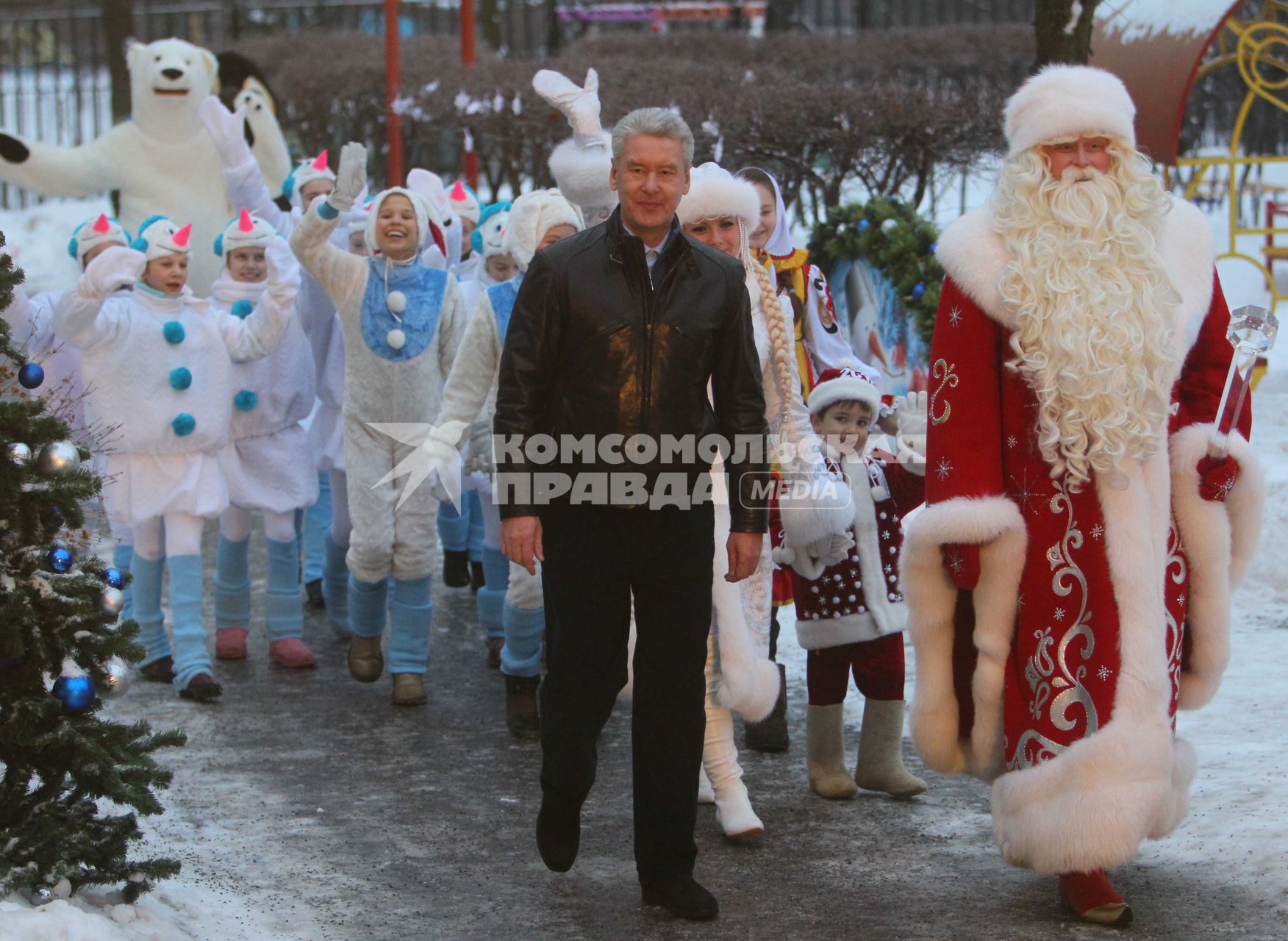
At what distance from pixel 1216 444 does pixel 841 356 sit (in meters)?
1.95

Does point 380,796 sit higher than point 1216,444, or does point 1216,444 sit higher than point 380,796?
point 1216,444

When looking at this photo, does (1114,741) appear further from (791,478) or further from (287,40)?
(287,40)

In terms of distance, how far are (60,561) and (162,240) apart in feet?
9.73

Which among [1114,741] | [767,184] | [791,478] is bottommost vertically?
[1114,741]

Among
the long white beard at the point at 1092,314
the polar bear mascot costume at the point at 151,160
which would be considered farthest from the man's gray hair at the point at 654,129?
the polar bear mascot costume at the point at 151,160

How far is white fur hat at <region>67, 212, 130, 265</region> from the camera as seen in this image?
6668 mm

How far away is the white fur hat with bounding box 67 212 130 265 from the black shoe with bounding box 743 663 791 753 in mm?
3006

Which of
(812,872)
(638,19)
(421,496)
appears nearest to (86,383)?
(421,496)

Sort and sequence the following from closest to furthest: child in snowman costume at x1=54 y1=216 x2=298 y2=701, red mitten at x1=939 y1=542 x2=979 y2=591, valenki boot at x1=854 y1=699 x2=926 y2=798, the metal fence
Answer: red mitten at x1=939 y1=542 x2=979 y2=591 < valenki boot at x1=854 y1=699 x2=926 y2=798 < child in snowman costume at x1=54 y1=216 x2=298 y2=701 < the metal fence

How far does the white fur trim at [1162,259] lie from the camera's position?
4.38 meters

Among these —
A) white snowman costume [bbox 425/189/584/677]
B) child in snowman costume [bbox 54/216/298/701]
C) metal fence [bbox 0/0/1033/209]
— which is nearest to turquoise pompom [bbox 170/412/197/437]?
child in snowman costume [bbox 54/216/298/701]

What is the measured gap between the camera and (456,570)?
8516mm

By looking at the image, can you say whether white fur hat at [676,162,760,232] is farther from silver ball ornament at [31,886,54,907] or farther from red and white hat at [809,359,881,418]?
silver ball ornament at [31,886,54,907]

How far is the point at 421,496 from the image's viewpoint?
643cm
